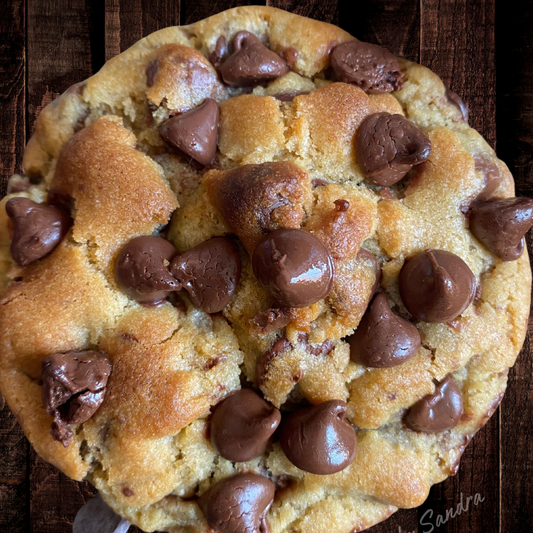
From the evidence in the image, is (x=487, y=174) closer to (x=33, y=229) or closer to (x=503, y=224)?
(x=503, y=224)

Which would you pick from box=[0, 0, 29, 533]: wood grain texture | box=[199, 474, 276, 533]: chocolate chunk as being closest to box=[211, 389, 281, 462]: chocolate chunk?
box=[199, 474, 276, 533]: chocolate chunk

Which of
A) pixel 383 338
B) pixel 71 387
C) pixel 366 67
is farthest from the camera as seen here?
pixel 366 67

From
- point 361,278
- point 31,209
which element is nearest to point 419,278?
point 361,278

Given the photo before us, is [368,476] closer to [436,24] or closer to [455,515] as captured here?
[455,515]

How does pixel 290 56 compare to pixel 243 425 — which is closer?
pixel 243 425

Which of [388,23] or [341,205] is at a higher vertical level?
[388,23]

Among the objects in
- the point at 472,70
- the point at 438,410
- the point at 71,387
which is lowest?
the point at 438,410

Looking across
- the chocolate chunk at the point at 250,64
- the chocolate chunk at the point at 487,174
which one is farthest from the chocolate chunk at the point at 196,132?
the chocolate chunk at the point at 487,174

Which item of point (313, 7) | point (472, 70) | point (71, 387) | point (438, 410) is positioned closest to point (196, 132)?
point (71, 387)
